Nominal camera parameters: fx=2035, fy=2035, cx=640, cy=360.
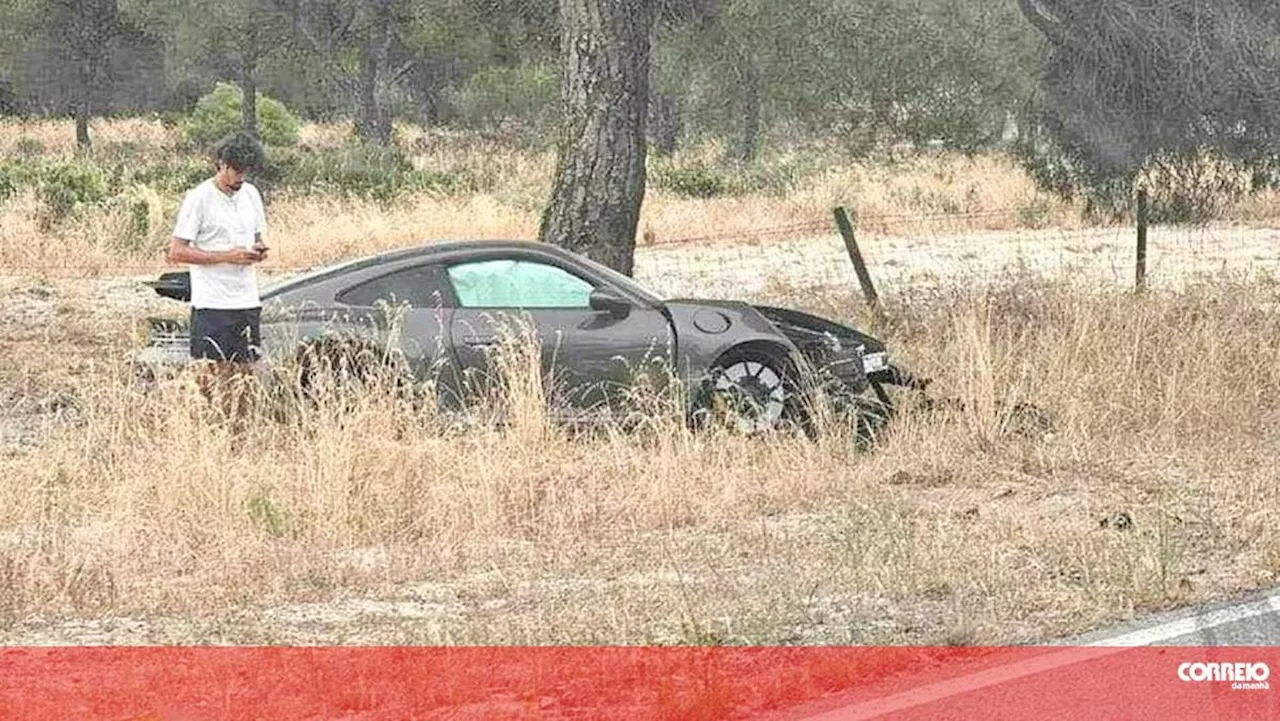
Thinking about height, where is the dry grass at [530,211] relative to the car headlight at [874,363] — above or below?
above

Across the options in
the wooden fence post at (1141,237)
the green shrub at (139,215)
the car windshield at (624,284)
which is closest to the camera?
the car windshield at (624,284)

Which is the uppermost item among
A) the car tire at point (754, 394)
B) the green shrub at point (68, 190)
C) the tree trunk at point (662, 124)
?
the tree trunk at point (662, 124)

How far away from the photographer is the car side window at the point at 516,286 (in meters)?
11.8

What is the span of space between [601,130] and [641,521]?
6.61 meters

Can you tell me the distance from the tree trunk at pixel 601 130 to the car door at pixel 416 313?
3837mm

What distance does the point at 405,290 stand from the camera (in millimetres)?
11672

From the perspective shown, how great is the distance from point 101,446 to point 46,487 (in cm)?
65

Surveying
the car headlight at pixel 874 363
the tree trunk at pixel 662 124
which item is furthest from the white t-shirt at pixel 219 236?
the tree trunk at pixel 662 124

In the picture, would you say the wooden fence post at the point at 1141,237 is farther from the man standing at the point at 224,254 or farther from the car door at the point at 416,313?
the man standing at the point at 224,254

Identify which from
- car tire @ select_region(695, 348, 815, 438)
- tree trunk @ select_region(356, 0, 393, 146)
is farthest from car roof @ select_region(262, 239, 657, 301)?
tree trunk @ select_region(356, 0, 393, 146)

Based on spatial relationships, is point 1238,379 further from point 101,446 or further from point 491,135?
point 491,135

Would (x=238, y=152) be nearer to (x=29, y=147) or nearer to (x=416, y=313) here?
(x=416, y=313)

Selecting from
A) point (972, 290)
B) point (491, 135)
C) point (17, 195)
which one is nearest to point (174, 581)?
point (972, 290)

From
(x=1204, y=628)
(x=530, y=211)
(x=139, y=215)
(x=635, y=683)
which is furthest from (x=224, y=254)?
(x=530, y=211)
